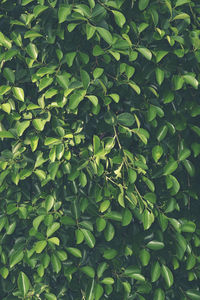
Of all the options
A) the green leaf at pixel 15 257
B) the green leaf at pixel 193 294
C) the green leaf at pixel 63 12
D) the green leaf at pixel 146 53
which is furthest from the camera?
the green leaf at pixel 193 294

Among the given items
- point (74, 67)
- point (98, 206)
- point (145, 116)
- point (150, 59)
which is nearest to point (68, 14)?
point (74, 67)

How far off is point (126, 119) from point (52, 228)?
56 cm

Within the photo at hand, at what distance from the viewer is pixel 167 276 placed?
2285 millimetres

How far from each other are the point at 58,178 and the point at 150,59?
64 cm

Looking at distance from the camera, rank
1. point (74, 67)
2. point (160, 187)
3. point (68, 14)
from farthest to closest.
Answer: point (160, 187)
point (74, 67)
point (68, 14)

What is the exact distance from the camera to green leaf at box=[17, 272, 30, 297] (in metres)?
2.26

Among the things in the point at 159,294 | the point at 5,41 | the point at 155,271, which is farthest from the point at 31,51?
the point at 159,294

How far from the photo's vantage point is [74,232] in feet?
7.45

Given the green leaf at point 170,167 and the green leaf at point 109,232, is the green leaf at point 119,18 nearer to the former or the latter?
the green leaf at point 170,167

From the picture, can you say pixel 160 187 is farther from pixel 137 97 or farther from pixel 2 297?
pixel 2 297

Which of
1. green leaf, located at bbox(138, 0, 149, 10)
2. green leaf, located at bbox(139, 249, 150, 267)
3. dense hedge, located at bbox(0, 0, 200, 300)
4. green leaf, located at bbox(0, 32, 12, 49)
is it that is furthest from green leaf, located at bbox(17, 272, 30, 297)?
green leaf, located at bbox(138, 0, 149, 10)

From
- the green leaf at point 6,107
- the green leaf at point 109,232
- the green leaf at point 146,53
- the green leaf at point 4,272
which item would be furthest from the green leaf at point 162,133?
the green leaf at point 4,272

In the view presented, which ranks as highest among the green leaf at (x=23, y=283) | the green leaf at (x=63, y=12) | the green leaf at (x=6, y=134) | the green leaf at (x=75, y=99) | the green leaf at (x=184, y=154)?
the green leaf at (x=63, y=12)

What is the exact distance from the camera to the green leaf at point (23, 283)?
2.26 m
